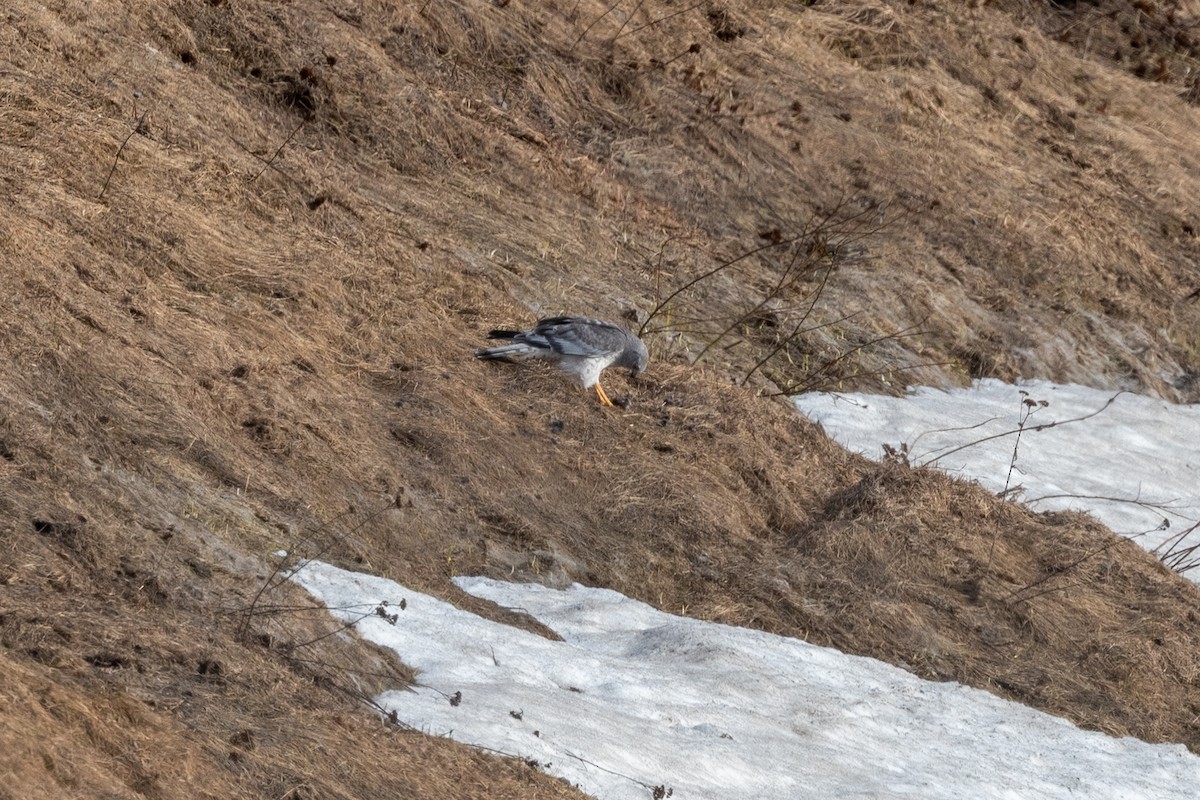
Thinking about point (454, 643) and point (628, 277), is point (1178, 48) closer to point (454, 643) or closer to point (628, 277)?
point (628, 277)

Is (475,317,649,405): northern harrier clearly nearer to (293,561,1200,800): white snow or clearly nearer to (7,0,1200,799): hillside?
(7,0,1200,799): hillside

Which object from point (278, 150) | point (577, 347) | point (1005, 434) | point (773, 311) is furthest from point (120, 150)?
point (1005, 434)

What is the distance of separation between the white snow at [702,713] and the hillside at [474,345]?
0.91ft

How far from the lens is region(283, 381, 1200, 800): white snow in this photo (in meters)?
6.11

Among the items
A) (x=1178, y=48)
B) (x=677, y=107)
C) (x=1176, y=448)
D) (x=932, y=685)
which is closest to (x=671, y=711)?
(x=932, y=685)

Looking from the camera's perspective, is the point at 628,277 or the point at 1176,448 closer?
the point at 628,277

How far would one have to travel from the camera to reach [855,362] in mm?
13203

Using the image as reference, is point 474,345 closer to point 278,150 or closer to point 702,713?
point 278,150

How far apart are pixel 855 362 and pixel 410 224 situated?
4.14 meters

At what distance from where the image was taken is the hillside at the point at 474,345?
5.75 m

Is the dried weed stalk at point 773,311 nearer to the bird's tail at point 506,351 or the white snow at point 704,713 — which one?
the bird's tail at point 506,351

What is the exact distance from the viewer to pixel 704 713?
23.0ft

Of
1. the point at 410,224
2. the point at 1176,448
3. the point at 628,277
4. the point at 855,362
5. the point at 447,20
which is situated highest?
the point at 447,20

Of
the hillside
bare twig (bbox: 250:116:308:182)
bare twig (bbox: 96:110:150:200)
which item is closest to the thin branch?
the hillside
